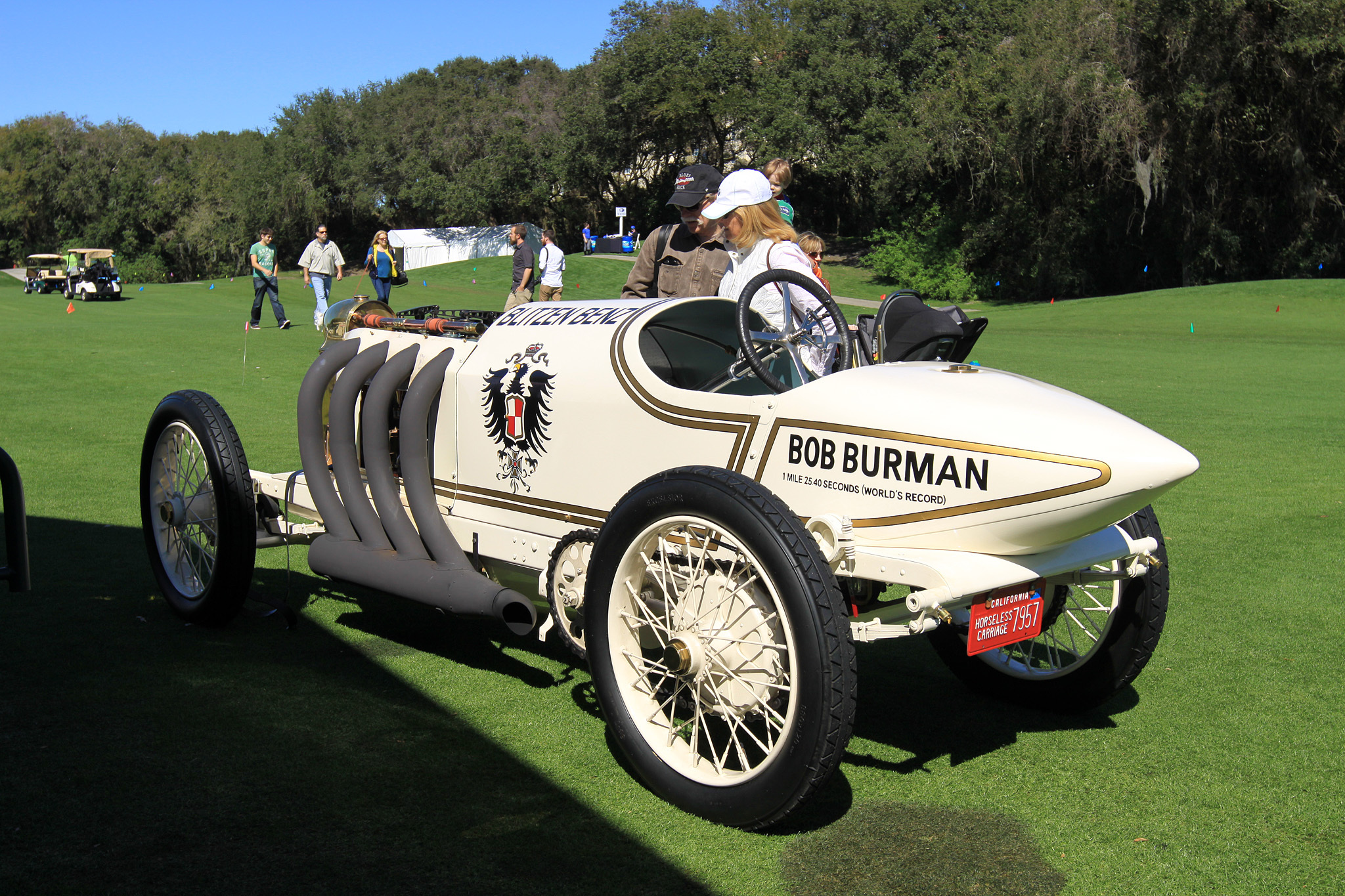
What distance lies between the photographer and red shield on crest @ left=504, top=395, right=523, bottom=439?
428cm

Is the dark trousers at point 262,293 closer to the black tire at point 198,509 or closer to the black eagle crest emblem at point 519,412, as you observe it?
the black tire at point 198,509

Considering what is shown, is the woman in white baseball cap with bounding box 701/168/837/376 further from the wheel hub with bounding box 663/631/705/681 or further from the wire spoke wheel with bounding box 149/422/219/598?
the wire spoke wheel with bounding box 149/422/219/598

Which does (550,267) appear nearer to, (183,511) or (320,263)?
(320,263)

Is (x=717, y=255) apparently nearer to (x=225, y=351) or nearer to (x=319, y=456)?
(x=319, y=456)

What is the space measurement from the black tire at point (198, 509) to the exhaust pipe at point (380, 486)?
1.05ft

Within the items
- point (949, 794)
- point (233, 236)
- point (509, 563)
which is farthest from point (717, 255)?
point (233, 236)

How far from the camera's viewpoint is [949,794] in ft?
11.5

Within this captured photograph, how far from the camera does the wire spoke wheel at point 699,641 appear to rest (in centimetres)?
320

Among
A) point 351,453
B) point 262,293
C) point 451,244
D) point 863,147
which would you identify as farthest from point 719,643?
point 451,244

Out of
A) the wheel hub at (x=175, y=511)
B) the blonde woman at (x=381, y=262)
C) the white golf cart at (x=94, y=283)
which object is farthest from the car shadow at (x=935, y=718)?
the white golf cart at (x=94, y=283)

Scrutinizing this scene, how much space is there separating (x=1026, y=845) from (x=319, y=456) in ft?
11.1

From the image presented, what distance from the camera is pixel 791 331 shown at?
13.7 ft

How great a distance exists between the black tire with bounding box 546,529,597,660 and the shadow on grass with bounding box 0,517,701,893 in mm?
483

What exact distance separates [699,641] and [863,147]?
4975 centimetres
